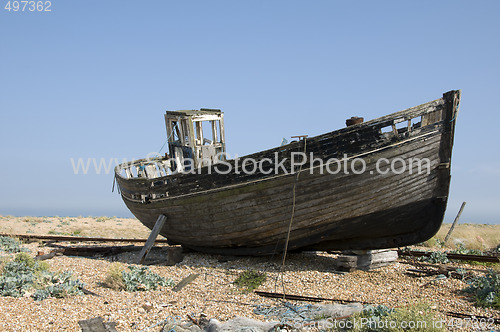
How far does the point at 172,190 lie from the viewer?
35.1 ft

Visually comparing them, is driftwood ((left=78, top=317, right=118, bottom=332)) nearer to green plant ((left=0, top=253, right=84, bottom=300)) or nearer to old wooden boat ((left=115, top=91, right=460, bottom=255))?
green plant ((left=0, top=253, right=84, bottom=300))

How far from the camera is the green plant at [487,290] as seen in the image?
7.14 metres

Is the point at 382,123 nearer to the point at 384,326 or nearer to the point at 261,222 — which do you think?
the point at 261,222

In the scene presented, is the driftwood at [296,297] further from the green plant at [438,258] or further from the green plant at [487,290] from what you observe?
the green plant at [438,258]

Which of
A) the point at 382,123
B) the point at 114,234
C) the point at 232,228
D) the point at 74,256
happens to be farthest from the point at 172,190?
the point at 114,234

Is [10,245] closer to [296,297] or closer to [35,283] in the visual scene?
[35,283]

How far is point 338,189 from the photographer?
8.97 meters

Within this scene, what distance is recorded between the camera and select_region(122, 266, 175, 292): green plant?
847 centimetres

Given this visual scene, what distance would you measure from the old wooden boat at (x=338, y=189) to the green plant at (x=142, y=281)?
6.41 ft

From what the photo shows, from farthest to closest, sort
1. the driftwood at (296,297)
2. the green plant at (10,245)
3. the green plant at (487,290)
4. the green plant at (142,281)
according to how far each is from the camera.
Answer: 1. the green plant at (10,245)
2. the green plant at (142,281)
3. the driftwood at (296,297)
4. the green plant at (487,290)

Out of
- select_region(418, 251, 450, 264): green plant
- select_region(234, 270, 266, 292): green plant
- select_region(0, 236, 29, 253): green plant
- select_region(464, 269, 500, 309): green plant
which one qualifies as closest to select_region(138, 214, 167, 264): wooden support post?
select_region(234, 270, 266, 292): green plant

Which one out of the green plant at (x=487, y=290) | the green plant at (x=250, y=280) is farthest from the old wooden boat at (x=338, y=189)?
the green plant at (x=487, y=290)

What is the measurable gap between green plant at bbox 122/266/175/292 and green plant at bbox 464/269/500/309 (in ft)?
18.9

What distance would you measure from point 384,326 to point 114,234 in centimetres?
1508
